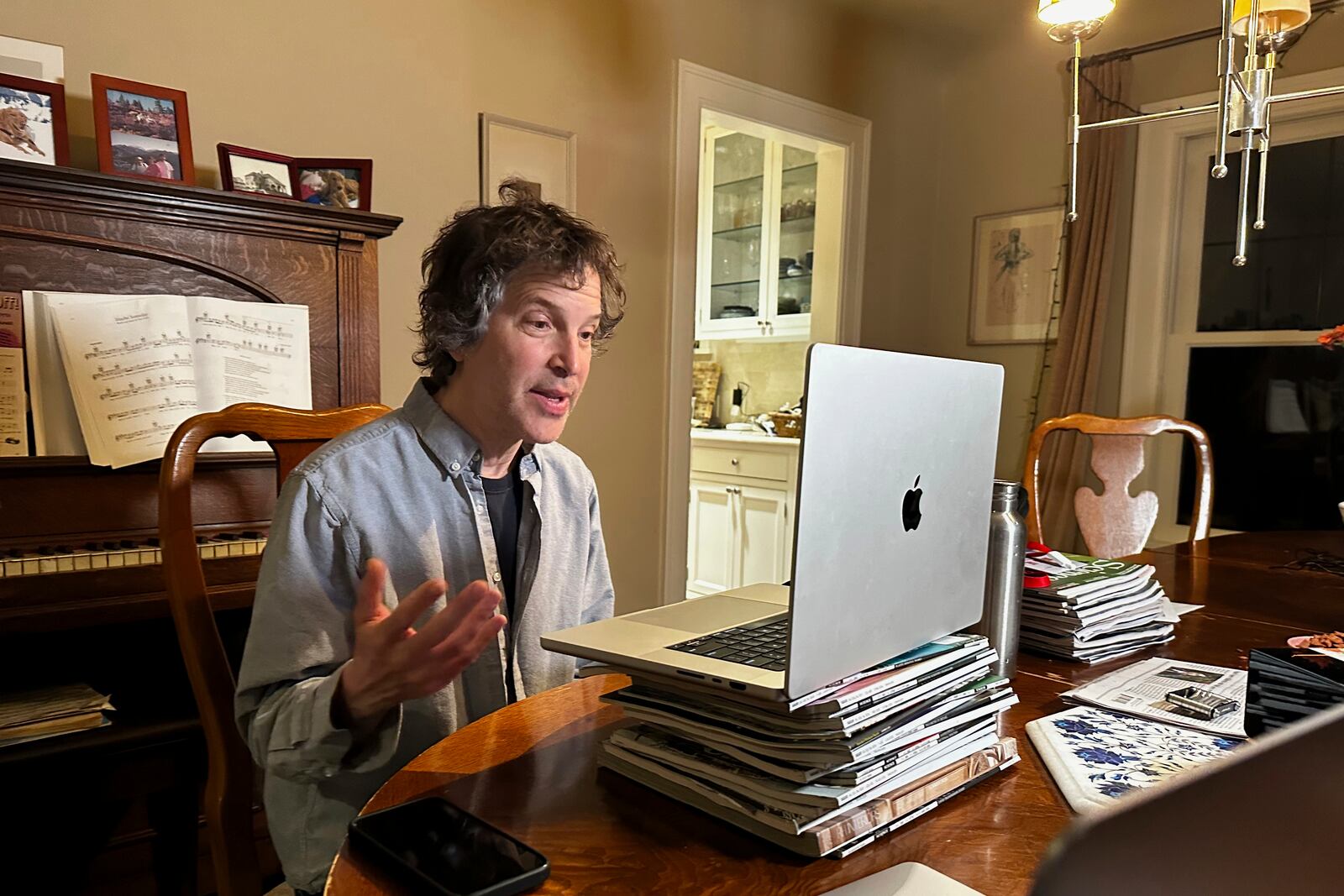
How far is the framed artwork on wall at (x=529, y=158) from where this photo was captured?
276 cm

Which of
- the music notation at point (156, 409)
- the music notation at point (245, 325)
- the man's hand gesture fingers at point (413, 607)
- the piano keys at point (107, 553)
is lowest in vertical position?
the piano keys at point (107, 553)

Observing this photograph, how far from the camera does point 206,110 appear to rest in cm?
220

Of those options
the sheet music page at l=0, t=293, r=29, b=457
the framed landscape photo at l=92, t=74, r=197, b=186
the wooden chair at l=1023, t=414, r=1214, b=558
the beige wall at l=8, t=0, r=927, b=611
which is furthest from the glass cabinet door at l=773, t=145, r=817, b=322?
the sheet music page at l=0, t=293, r=29, b=457

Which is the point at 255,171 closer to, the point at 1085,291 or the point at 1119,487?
the point at 1119,487

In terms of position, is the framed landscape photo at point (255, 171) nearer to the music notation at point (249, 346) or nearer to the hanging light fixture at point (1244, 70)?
the music notation at point (249, 346)

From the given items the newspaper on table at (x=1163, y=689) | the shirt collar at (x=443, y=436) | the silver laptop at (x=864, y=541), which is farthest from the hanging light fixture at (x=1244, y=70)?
the shirt collar at (x=443, y=436)

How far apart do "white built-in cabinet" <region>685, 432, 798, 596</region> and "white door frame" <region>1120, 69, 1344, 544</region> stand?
1454 mm

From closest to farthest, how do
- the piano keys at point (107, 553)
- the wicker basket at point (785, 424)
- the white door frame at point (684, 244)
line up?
the piano keys at point (107, 553)
the white door frame at point (684, 244)
the wicker basket at point (785, 424)

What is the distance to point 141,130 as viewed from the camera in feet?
6.38

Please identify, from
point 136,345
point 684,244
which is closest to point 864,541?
point 136,345

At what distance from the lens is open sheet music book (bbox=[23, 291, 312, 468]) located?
5.57 ft

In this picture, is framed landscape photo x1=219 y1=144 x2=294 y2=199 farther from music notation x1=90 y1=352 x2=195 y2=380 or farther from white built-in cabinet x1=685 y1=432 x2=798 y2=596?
white built-in cabinet x1=685 y1=432 x2=798 y2=596

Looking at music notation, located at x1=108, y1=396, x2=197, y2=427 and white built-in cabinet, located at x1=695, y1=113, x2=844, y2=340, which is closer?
music notation, located at x1=108, y1=396, x2=197, y2=427

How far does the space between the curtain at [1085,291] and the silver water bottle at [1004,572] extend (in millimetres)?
2781
